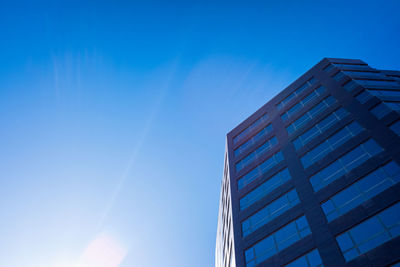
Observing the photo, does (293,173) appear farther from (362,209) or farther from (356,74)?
(356,74)

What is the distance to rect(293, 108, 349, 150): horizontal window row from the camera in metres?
29.8

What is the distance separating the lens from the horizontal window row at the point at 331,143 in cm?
2659

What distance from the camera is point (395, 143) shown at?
72.1ft

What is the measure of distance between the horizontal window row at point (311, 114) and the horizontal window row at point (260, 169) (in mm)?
4323

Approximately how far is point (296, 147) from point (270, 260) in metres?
13.4

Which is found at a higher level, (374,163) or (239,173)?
(239,173)

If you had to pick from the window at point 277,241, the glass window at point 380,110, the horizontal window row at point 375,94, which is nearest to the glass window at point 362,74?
the horizontal window row at point 375,94

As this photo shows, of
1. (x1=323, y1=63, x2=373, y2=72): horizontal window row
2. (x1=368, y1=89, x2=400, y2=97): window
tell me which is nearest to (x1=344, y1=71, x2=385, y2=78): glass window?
(x1=323, y1=63, x2=373, y2=72): horizontal window row

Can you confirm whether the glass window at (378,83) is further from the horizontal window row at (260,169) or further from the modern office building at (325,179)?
the horizontal window row at (260,169)

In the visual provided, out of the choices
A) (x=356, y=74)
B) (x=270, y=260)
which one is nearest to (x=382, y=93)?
(x=356, y=74)

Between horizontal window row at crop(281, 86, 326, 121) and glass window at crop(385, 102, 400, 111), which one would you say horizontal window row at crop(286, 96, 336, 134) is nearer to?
horizontal window row at crop(281, 86, 326, 121)

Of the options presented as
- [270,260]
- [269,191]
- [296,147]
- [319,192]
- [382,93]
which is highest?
[382,93]

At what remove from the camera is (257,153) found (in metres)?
36.8


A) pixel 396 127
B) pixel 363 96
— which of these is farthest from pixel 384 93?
pixel 396 127
